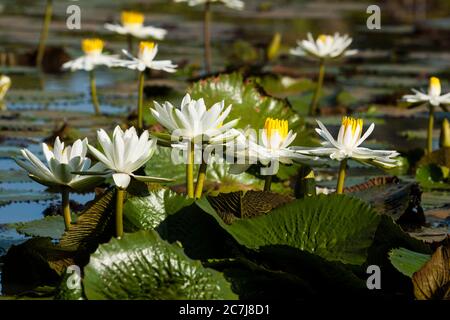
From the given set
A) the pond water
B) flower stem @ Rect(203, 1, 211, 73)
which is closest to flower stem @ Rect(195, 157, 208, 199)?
the pond water

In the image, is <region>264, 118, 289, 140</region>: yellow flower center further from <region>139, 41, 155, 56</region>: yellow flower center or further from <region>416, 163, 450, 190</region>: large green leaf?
<region>416, 163, 450, 190</region>: large green leaf

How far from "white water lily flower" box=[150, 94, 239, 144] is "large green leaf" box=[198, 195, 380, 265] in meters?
0.23

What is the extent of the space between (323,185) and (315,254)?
1792mm

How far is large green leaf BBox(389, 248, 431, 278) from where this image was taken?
269 cm

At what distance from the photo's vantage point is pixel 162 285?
102 inches

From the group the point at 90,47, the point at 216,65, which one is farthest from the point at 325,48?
the point at 216,65

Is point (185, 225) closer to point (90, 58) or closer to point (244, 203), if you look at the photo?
point (244, 203)

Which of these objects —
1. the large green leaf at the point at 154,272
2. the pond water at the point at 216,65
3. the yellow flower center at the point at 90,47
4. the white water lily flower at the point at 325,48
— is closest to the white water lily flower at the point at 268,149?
the large green leaf at the point at 154,272

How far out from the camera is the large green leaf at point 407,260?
269cm

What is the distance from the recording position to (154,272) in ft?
8.47

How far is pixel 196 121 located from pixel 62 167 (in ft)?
1.28

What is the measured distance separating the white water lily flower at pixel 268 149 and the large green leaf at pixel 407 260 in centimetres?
44
